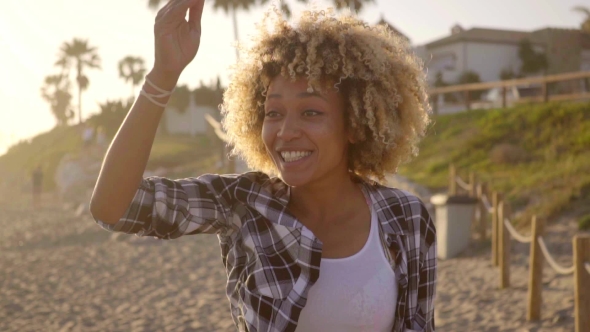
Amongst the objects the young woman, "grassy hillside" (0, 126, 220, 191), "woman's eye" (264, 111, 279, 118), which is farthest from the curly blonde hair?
"grassy hillside" (0, 126, 220, 191)

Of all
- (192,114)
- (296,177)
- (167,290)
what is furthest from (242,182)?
(192,114)

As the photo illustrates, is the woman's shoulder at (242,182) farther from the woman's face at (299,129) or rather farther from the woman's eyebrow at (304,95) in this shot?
the woman's eyebrow at (304,95)

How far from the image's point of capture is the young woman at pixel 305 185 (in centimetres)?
205

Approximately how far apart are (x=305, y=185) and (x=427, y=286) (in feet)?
1.83

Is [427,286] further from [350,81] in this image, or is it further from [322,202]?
[350,81]

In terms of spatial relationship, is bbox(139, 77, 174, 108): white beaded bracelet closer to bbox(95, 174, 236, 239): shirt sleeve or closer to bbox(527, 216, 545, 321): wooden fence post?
bbox(95, 174, 236, 239): shirt sleeve

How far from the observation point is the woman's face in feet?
7.64

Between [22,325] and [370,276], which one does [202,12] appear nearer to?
[370,276]

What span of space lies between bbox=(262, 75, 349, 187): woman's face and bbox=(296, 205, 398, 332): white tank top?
1.04ft

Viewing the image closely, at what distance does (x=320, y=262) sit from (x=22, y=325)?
6.63 metres

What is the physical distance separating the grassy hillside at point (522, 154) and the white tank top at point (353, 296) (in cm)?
855

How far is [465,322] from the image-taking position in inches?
255

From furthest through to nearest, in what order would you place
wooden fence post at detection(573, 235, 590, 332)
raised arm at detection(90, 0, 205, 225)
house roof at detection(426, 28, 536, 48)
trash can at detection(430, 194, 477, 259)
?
house roof at detection(426, 28, 536, 48) < trash can at detection(430, 194, 477, 259) < wooden fence post at detection(573, 235, 590, 332) < raised arm at detection(90, 0, 205, 225)

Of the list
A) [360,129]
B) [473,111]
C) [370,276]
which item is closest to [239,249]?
[370,276]
